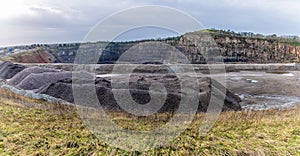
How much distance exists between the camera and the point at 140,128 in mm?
4781

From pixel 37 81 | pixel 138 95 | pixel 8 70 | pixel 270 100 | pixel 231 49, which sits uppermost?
pixel 231 49

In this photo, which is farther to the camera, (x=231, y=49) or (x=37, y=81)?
(x=231, y=49)

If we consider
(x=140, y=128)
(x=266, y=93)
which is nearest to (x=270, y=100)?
(x=266, y=93)

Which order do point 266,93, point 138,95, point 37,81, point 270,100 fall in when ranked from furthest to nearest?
point 266,93
point 270,100
point 37,81
point 138,95

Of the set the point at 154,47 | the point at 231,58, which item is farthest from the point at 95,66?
the point at 231,58

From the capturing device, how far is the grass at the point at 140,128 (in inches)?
146

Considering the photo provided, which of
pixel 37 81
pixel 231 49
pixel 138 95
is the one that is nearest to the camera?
pixel 138 95

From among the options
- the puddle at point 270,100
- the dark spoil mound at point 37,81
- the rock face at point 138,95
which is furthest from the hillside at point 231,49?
the rock face at point 138,95

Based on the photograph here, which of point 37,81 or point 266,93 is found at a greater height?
point 37,81

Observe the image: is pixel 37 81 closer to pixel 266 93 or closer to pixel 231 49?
pixel 266 93

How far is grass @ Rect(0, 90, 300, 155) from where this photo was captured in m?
3.71

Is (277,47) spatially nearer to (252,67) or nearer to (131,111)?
(252,67)

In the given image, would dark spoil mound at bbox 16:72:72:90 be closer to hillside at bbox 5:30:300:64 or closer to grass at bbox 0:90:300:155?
grass at bbox 0:90:300:155

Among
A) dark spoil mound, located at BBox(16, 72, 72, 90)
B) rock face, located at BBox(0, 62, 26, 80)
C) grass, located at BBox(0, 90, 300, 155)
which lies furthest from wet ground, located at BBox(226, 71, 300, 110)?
rock face, located at BBox(0, 62, 26, 80)
